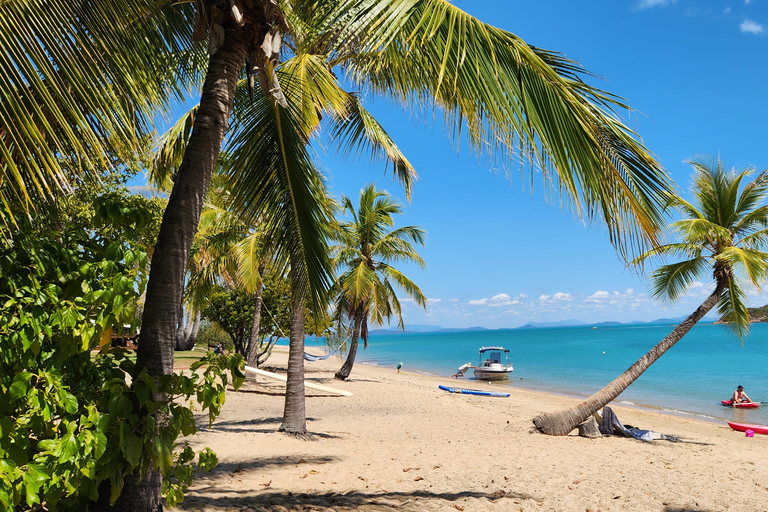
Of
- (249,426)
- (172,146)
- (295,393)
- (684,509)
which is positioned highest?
(172,146)

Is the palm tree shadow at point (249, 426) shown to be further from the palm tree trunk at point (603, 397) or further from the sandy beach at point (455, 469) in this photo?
the palm tree trunk at point (603, 397)

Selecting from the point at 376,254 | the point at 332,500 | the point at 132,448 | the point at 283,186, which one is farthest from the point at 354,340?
the point at 132,448

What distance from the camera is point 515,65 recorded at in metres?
2.65

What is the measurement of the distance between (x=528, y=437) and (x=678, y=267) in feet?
20.1

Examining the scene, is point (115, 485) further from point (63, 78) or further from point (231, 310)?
point (231, 310)

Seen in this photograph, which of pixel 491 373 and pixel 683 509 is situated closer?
pixel 683 509

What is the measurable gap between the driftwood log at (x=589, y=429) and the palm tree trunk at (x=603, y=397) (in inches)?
4.0

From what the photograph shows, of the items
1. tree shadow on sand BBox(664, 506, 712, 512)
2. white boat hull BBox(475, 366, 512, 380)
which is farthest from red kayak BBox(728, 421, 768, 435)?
white boat hull BBox(475, 366, 512, 380)

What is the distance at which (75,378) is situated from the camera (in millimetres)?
2613

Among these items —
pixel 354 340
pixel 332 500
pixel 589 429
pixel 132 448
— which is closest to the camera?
pixel 132 448

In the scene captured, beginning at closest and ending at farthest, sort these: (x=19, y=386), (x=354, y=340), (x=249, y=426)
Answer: (x=19, y=386), (x=249, y=426), (x=354, y=340)

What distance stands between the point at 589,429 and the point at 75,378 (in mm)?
9410

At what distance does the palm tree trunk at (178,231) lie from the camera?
113 inches

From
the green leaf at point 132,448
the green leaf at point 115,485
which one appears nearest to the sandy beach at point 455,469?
the green leaf at point 115,485
